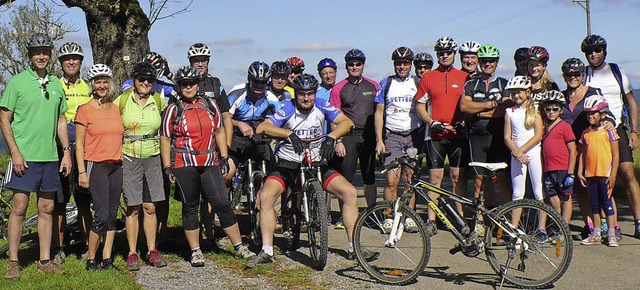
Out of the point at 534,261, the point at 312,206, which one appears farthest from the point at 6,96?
the point at 534,261

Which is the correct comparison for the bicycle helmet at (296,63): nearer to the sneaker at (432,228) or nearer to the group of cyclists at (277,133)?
the group of cyclists at (277,133)

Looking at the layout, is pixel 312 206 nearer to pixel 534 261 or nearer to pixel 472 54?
pixel 534 261

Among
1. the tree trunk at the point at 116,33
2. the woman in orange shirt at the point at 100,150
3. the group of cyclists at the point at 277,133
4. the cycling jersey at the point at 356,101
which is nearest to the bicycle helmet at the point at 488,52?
the group of cyclists at the point at 277,133

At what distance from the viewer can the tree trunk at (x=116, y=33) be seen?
13883 mm

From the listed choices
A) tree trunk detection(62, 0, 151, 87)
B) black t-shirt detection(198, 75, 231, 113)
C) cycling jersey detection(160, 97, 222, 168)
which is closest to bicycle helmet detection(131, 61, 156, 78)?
cycling jersey detection(160, 97, 222, 168)

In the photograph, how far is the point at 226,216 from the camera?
8.20 meters

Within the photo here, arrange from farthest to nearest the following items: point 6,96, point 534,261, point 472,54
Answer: point 472,54 < point 6,96 < point 534,261

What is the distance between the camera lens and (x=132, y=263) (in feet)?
25.8

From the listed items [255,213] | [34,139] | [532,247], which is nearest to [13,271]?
[34,139]

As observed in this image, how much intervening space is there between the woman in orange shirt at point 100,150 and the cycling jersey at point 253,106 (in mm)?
1826

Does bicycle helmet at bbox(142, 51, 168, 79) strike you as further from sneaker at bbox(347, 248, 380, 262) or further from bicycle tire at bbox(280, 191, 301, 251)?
sneaker at bbox(347, 248, 380, 262)

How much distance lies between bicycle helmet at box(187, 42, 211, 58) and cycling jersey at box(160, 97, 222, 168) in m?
1.04

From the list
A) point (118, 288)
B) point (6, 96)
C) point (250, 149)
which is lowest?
point (118, 288)

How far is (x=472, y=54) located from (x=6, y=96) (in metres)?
5.16
